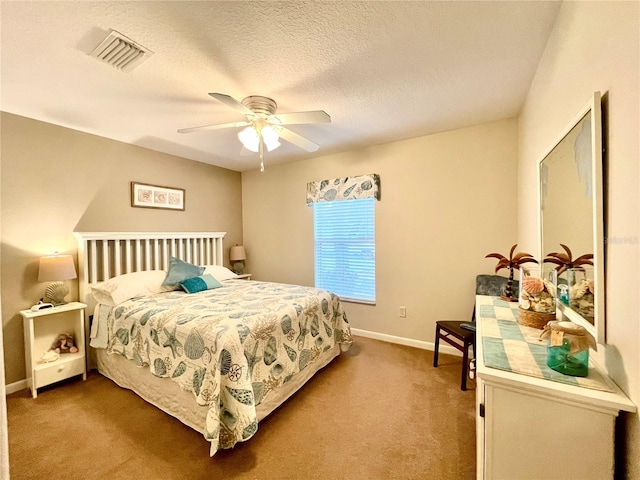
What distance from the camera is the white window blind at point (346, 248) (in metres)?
3.43

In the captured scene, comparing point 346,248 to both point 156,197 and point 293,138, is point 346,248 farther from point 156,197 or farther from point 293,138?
point 156,197

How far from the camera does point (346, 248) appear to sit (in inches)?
142

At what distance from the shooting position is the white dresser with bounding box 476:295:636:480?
2.50 feet

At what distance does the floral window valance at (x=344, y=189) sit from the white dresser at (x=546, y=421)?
2.53 m

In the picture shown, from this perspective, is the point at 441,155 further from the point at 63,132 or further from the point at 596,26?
the point at 63,132

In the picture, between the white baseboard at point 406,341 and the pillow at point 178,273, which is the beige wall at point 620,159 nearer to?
the white baseboard at point 406,341

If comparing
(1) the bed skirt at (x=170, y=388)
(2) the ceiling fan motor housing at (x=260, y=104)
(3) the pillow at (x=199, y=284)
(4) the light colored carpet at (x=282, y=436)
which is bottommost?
(4) the light colored carpet at (x=282, y=436)

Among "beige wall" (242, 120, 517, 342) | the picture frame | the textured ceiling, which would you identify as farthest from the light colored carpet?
the textured ceiling

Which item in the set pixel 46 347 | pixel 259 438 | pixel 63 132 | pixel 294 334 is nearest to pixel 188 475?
pixel 259 438

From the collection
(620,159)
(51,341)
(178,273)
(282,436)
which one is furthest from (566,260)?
(51,341)

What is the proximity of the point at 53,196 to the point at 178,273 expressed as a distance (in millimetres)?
1341

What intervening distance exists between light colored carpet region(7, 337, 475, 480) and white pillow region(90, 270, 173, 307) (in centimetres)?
80

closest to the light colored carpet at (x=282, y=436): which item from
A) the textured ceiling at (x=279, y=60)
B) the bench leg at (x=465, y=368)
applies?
the bench leg at (x=465, y=368)

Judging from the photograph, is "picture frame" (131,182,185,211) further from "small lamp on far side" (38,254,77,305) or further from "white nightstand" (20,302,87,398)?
"white nightstand" (20,302,87,398)
